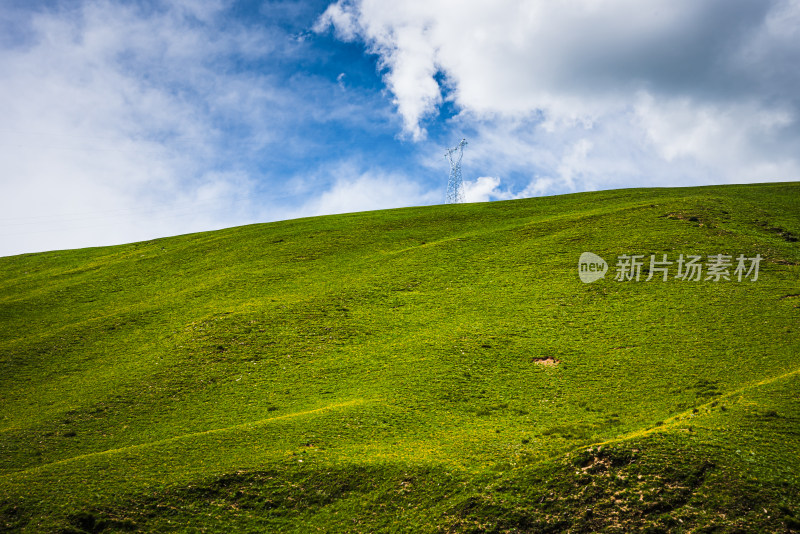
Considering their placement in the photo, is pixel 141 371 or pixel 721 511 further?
pixel 141 371

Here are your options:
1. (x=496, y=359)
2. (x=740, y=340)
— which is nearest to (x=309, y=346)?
(x=496, y=359)

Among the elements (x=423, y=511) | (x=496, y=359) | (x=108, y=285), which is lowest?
(x=423, y=511)

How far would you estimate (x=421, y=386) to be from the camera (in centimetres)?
2350

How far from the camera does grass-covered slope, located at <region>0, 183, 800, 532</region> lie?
14.4 m

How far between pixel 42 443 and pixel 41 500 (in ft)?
21.9

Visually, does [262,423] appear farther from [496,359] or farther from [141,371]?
[496,359]

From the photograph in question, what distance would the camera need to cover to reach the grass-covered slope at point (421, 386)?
14.4 meters

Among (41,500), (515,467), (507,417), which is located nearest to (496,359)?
(507,417)

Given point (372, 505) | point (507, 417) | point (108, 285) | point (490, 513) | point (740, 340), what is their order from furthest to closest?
point (108, 285) < point (740, 340) < point (507, 417) < point (372, 505) < point (490, 513)

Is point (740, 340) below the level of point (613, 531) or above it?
above

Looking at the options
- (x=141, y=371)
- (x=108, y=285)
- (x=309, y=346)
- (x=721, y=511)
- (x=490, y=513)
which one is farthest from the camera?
(x=108, y=285)

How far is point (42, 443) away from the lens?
67.1 ft

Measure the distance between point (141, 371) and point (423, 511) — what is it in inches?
829

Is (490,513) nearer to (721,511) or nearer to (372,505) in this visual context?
(372,505)
